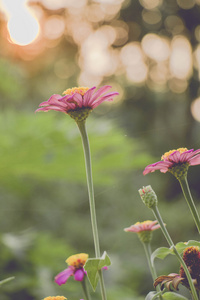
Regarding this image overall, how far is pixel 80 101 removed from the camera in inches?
9.0

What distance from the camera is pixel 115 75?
3.02 m

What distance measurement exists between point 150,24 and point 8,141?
2541 mm

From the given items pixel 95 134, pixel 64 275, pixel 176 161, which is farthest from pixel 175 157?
pixel 95 134

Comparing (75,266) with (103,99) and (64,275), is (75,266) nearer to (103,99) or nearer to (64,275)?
(64,275)

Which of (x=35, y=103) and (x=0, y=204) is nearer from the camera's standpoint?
(x=0, y=204)

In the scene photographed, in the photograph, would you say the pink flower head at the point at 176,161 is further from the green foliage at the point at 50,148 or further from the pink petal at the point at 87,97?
the green foliage at the point at 50,148

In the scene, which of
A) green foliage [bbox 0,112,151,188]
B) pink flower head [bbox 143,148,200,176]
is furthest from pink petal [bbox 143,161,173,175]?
green foliage [bbox 0,112,151,188]

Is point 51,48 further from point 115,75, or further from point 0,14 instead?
point 0,14

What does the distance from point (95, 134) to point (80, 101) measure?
0.91m

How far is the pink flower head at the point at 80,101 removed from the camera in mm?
220

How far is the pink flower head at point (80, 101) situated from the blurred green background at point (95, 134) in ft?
0.28

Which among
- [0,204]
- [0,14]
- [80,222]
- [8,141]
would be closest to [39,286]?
[8,141]

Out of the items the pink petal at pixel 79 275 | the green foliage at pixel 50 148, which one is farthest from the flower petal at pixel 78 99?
the green foliage at pixel 50 148

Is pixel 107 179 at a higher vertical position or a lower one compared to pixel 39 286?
higher
